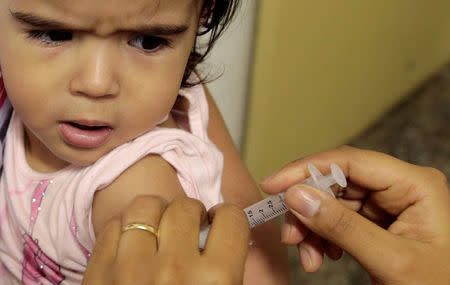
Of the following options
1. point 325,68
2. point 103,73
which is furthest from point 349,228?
point 325,68

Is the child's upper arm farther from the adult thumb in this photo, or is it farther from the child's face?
the adult thumb

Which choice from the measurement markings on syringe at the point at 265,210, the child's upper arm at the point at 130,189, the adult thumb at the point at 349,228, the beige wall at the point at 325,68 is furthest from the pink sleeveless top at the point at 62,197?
the beige wall at the point at 325,68

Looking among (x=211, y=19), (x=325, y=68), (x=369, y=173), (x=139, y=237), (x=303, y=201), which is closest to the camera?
(x=139, y=237)

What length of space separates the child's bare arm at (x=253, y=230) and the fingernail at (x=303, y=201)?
0.26 metres

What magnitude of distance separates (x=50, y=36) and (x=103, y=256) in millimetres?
299

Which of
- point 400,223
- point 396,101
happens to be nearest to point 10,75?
point 400,223

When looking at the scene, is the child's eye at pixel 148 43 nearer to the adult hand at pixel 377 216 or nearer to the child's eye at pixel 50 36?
the child's eye at pixel 50 36

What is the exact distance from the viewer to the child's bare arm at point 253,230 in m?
1.00

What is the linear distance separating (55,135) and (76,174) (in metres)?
0.09

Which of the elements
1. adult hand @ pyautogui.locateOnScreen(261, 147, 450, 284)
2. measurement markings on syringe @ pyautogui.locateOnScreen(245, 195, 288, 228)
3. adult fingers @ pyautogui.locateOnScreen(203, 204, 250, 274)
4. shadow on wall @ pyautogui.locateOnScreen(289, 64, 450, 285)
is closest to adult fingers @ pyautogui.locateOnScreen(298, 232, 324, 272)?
adult hand @ pyautogui.locateOnScreen(261, 147, 450, 284)

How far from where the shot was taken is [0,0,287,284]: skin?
70 centimetres

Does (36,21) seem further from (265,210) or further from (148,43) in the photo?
(265,210)

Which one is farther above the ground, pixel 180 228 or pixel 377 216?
pixel 180 228

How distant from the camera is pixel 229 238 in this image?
0.69m
